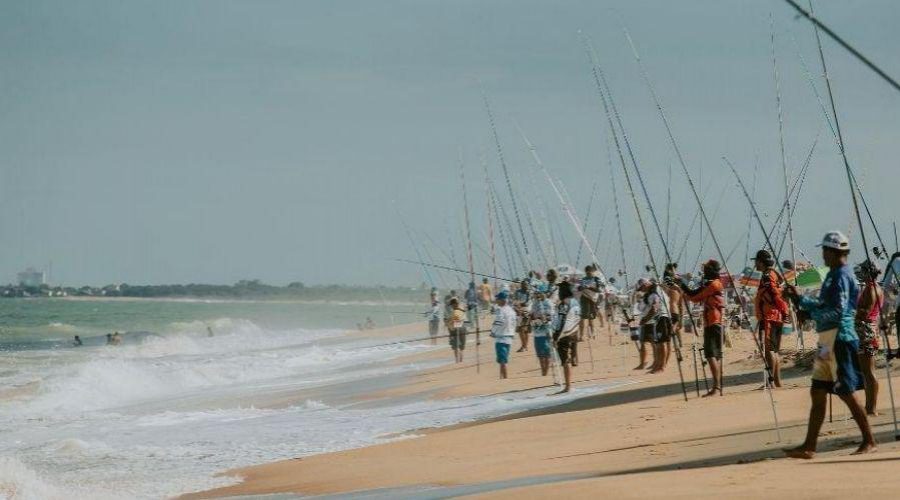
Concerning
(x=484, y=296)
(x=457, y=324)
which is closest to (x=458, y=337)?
(x=457, y=324)

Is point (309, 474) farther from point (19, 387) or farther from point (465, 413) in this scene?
point (19, 387)

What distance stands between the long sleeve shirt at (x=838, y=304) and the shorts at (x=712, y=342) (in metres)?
5.24

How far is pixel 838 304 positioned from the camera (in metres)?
7.64

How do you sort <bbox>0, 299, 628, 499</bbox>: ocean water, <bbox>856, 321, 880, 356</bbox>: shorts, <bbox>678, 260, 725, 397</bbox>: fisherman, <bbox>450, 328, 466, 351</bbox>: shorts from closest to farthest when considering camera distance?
<bbox>856, 321, 880, 356</bbox>: shorts, <bbox>0, 299, 628, 499</bbox>: ocean water, <bbox>678, 260, 725, 397</bbox>: fisherman, <bbox>450, 328, 466, 351</bbox>: shorts

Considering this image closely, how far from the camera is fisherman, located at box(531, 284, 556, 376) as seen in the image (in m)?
18.1

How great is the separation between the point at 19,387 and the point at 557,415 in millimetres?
19959

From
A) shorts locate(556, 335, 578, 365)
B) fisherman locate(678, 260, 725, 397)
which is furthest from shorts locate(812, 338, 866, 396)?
shorts locate(556, 335, 578, 365)

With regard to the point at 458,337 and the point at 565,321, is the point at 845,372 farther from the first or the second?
the point at 458,337

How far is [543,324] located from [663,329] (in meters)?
2.61

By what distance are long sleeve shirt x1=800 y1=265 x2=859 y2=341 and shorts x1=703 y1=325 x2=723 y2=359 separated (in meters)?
5.24

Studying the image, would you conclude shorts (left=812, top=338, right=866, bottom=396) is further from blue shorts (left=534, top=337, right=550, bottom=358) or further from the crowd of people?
blue shorts (left=534, top=337, right=550, bottom=358)

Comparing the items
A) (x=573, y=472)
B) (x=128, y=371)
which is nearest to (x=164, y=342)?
(x=128, y=371)

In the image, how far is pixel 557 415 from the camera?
13109 mm

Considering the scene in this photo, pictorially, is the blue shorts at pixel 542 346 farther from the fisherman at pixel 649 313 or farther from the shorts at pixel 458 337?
the shorts at pixel 458 337
